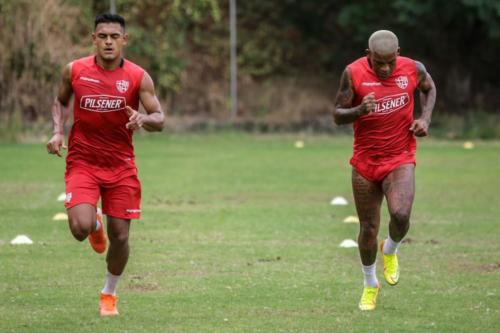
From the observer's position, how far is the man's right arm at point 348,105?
9.86 m

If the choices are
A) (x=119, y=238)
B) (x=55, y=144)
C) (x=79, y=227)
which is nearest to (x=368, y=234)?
(x=119, y=238)

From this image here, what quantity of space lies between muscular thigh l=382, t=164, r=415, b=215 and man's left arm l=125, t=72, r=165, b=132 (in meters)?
2.09

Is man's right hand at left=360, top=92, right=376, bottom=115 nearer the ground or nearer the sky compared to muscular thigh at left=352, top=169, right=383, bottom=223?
nearer the sky

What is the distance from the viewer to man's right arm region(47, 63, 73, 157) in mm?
9828

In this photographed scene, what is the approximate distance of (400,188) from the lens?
10172 millimetres

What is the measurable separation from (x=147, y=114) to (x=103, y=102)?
0.47m

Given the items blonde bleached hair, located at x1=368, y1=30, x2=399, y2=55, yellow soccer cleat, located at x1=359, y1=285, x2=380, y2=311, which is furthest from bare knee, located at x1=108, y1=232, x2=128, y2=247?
blonde bleached hair, located at x1=368, y1=30, x2=399, y2=55

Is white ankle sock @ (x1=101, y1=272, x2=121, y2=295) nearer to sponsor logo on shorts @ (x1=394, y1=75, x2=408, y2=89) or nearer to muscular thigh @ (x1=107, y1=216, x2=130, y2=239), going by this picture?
muscular thigh @ (x1=107, y1=216, x2=130, y2=239)

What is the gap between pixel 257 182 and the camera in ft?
75.9

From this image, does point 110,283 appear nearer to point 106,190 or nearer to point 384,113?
point 106,190

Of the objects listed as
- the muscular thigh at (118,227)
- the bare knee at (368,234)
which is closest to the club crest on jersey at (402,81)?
the bare knee at (368,234)

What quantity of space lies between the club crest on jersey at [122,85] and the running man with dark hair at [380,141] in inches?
72.1

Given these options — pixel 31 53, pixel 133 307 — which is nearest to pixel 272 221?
pixel 133 307

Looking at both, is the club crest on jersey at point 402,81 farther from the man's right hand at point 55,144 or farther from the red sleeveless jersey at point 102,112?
the man's right hand at point 55,144
